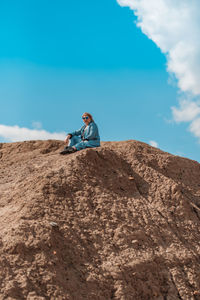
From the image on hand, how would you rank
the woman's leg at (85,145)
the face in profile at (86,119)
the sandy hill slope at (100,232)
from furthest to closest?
the face in profile at (86,119) → the woman's leg at (85,145) → the sandy hill slope at (100,232)

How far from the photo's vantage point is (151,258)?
525 cm

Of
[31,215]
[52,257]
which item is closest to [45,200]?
[31,215]

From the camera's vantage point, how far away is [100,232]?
5.44 meters

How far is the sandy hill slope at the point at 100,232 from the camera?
4.54 metres

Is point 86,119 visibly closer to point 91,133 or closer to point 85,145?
point 91,133

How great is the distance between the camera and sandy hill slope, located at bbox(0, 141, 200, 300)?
454 centimetres

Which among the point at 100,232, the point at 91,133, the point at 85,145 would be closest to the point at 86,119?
the point at 91,133

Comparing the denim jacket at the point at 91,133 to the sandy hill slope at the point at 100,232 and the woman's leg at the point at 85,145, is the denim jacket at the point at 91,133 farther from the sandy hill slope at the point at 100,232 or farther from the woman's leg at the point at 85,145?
the sandy hill slope at the point at 100,232

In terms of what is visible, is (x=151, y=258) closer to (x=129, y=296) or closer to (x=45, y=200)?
A: (x=129, y=296)

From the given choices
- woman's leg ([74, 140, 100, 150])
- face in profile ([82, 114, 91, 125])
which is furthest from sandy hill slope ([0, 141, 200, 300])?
face in profile ([82, 114, 91, 125])

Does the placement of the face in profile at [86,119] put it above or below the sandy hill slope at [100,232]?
above

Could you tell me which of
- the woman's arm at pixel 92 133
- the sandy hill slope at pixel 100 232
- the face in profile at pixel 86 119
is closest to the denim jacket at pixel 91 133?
the woman's arm at pixel 92 133

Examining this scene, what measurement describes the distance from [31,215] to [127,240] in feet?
5.23

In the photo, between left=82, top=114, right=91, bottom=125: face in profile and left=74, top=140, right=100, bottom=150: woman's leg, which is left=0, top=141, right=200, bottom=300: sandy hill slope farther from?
left=82, top=114, right=91, bottom=125: face in profile
